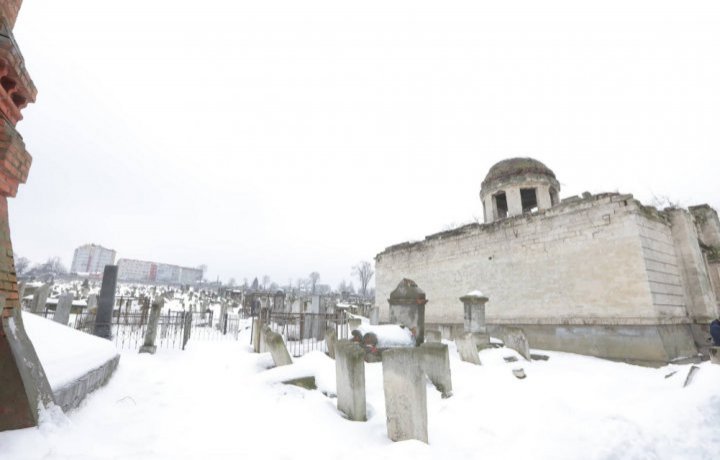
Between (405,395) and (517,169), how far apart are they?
14700 millimetres

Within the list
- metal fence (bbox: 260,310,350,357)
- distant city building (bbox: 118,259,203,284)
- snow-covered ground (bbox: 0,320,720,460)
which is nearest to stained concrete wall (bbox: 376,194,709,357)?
snow-covered ground (bbox: 0,320,720,460)

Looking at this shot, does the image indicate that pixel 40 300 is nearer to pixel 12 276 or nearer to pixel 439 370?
pixel 12 276

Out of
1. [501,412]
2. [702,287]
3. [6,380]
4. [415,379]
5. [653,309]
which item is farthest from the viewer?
[702,287]

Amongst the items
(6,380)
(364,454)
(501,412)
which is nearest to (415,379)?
Result: (364,454)

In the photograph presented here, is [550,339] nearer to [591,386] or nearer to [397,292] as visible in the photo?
[591,386]

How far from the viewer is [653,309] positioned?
31.2 feet

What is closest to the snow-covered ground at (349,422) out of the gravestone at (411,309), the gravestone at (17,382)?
the gravestone at (17,382)

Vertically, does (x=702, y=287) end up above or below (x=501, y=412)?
above

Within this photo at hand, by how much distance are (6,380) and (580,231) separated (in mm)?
13725

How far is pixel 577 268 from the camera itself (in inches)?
443

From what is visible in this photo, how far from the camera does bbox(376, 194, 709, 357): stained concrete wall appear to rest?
10.0 metres

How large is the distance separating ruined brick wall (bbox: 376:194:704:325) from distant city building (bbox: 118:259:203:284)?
130909 mm

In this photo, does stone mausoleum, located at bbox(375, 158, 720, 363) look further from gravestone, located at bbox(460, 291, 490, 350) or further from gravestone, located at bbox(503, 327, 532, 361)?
gravestone, located at bbox(460, 291, 490, 350)

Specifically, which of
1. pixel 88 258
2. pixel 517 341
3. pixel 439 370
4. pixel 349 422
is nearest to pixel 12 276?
pixel 349 422
